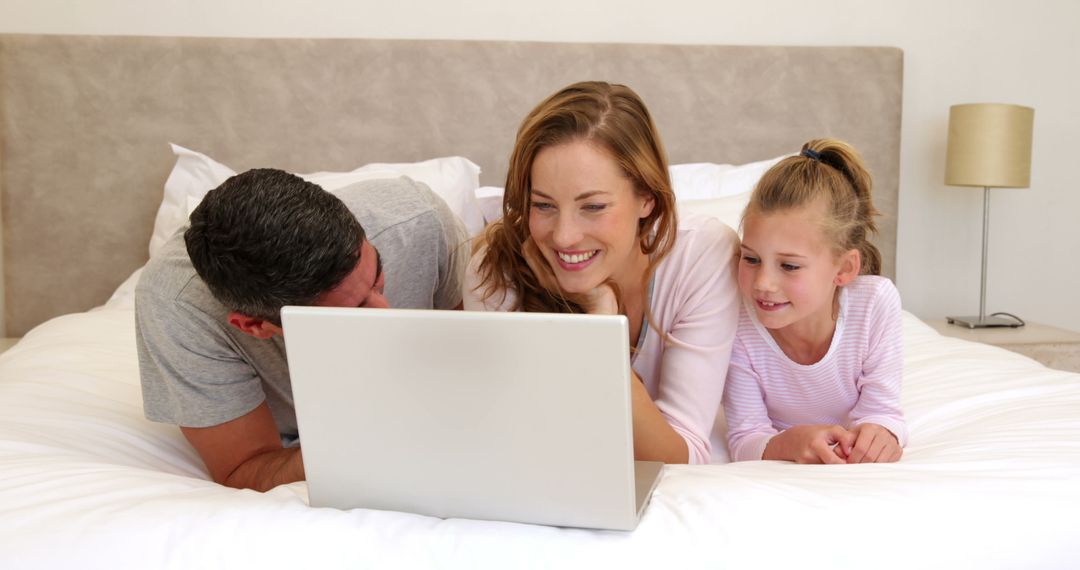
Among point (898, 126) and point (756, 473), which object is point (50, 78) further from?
point (898, 126)

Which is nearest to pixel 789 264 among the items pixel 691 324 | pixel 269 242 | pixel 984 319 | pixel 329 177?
pixel 691 324

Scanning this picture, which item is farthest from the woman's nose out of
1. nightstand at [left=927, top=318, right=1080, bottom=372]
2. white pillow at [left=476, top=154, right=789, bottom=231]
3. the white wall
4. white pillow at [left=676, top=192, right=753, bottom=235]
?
nightstand at [left=927, top=318, right=1080, bottom=372]

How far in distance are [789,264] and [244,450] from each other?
860 mm

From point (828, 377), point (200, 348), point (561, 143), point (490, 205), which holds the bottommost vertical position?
point (828, 377)

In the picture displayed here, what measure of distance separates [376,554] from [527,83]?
2.02 meters

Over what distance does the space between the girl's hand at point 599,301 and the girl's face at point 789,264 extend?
214mm

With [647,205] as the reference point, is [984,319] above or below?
below

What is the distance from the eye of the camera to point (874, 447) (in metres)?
1.24

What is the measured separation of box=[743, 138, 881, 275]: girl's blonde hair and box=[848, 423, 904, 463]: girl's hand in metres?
0.29

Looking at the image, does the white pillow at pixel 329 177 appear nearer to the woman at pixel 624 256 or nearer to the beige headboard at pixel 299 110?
the beige headboard at pixel 299 110

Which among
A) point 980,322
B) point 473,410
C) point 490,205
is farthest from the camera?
point 980,322

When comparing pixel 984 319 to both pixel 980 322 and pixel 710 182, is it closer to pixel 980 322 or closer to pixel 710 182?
pixel 980 322

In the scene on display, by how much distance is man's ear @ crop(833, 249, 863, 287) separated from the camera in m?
1.41

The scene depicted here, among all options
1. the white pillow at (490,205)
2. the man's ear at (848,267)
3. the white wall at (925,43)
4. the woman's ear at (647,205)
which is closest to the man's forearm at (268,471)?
the woman's ear at (647,205)
